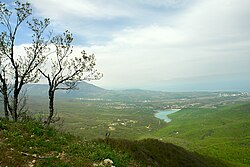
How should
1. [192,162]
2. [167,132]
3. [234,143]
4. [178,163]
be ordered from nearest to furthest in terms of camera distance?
[178,163]
[192,162]
[234,143]
[167,132]

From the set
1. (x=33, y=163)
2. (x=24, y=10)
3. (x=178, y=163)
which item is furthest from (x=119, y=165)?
(x=178, y=163)

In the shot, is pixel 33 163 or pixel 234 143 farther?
pixel 234 143

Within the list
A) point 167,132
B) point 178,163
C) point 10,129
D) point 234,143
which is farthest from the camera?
point 167,132

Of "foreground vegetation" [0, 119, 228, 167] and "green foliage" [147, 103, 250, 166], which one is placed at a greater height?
"foreground vegetation" [0, 119, 228, 167]

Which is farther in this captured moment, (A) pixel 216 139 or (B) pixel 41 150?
(A) pixel 216 139

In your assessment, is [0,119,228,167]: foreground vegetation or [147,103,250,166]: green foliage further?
[147,103,250,166]: green foliage

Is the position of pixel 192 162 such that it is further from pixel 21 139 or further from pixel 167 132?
pixel 167 132

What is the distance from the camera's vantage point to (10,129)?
15.2 metres

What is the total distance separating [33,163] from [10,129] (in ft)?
17.3

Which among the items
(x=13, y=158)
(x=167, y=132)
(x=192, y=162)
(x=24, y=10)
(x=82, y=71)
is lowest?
(x=167, y=132)

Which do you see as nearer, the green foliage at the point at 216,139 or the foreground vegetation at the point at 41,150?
the foreground vegetation at the point at 41,150

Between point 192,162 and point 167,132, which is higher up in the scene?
point 192,162

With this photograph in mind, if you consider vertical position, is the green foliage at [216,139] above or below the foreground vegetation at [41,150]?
below

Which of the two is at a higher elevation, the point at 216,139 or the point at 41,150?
the point at 41,150
